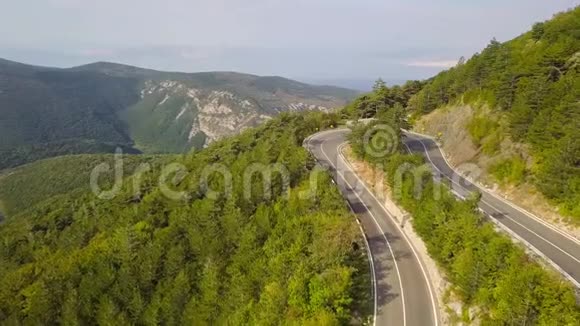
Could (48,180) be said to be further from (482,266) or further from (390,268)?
(482,266)

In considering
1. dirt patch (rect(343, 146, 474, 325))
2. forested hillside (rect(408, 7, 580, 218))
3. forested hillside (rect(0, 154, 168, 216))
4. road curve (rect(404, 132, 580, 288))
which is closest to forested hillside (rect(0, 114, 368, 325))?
dirt patch (rect(343, 146, 474, 325))

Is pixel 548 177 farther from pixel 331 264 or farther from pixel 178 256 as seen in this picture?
pixel 178 256

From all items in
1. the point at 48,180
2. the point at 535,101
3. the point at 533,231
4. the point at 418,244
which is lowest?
the point at 48,180

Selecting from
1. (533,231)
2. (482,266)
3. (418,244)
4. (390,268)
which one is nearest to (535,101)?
(533,231)

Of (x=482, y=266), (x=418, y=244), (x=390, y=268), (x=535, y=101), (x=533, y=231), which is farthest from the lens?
(x=535, y=101)

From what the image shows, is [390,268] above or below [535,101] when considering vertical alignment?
below

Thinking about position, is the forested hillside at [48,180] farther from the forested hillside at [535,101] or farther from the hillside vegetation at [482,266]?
the hillside vegetation at [482,266]

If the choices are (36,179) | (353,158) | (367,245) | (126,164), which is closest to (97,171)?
(126,164)
